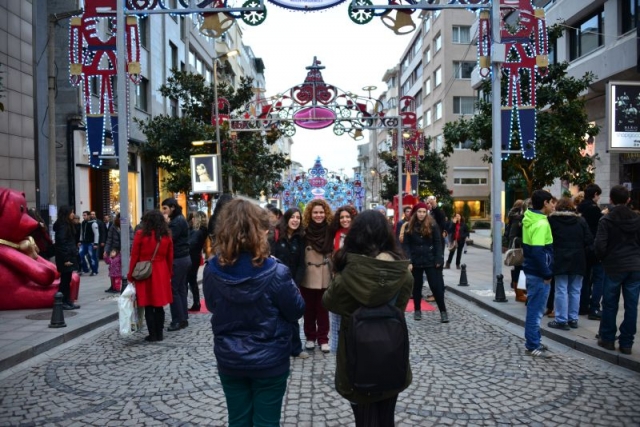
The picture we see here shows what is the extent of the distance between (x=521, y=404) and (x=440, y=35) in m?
45.2

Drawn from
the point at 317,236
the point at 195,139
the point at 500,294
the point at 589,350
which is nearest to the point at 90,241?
the point at 195,139

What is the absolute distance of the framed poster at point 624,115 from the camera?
296 inches

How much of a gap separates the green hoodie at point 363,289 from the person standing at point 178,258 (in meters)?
5.11

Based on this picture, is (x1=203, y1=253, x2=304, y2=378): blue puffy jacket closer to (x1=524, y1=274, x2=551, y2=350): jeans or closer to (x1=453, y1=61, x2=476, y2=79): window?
(x1=524, y1=274, x2=551, y2=350): jeans

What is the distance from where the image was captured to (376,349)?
2.90m

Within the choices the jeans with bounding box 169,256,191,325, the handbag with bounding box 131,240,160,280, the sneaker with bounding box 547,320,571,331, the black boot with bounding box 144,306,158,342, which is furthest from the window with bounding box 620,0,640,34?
the black boot with bounding box 144,306,158,342

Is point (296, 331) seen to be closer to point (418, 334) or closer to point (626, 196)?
point (418, 334)

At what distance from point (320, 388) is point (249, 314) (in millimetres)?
2525

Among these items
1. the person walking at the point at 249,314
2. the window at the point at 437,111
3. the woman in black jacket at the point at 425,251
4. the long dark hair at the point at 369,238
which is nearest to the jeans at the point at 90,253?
the woman in black jacket at the point at 425,251

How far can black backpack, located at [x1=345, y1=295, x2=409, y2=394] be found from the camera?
2906 mm

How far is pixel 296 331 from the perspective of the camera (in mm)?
5824

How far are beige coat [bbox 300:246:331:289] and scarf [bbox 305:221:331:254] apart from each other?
2.3 inches

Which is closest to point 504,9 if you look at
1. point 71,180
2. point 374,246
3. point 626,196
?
point 626,196

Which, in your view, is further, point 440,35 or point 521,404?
point 440,35
